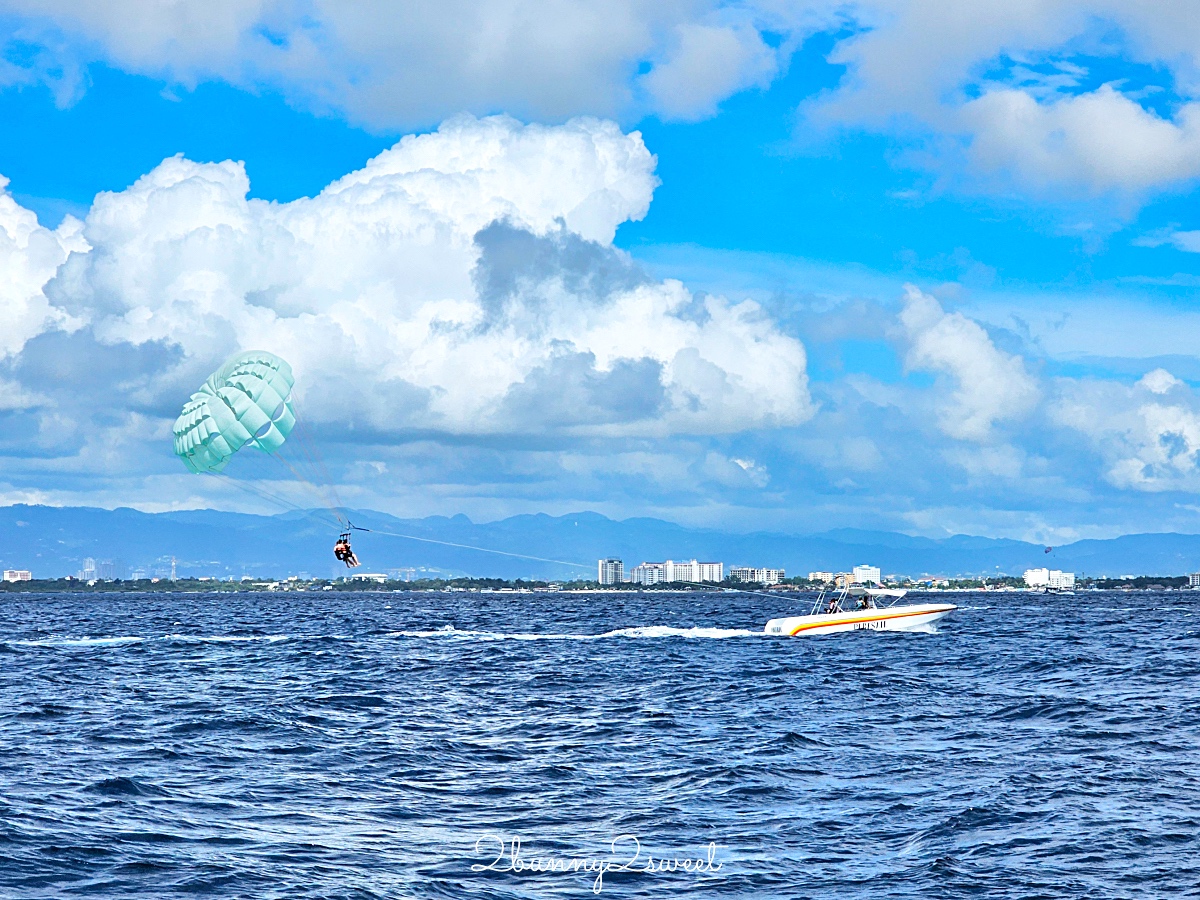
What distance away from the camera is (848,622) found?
82.5 meters

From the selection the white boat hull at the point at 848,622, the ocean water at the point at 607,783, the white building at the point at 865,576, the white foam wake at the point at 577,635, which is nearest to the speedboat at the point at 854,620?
the white boat hull at the point at 848,622

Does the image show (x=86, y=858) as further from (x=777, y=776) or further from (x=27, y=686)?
(x=27, y=686)

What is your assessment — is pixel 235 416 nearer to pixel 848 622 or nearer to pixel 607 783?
pixel 607 783

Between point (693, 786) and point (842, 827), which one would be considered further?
point (693, 786)

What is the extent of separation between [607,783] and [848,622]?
5767 cm

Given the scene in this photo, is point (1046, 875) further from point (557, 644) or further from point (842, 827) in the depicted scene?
point (557, 644)

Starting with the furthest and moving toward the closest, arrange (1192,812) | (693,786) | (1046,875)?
(693,786) → (1192,812) → (1046,875)

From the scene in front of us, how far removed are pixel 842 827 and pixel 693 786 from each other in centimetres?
461

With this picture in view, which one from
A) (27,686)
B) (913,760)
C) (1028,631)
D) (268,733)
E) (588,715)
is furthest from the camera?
(1028,631)

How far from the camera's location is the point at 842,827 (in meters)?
23.0

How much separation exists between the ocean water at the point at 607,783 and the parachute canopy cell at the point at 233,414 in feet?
32.1

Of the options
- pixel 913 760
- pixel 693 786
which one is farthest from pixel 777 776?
pixel 913 760

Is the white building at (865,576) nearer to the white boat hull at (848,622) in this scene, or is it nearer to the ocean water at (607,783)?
the white boat hull at (848,622)

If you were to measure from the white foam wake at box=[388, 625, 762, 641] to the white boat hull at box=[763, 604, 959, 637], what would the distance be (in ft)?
23.1
